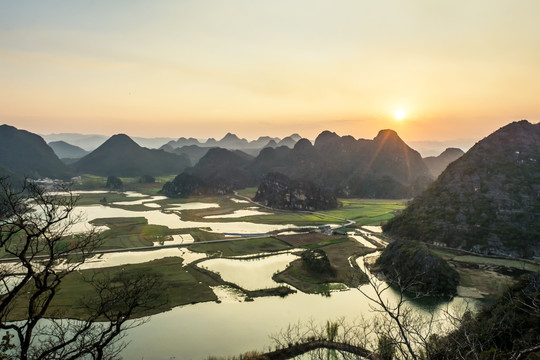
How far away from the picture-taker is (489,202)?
67938 mm

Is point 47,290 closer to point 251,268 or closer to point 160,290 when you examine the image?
point 160,290

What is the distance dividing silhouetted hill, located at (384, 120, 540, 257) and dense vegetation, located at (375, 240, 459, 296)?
19195mm

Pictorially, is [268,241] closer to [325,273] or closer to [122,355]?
[325,273]

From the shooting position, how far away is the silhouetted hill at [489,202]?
59938mm

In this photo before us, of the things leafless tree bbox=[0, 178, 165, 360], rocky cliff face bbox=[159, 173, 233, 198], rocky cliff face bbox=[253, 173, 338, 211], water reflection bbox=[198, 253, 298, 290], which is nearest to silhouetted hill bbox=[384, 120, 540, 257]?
water reflection bbox=[198, 253, 298, 290]

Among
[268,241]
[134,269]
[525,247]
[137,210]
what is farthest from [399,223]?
[137,210]

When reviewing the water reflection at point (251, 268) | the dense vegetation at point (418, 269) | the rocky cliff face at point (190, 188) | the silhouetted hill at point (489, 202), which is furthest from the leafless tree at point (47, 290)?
the rocky cliff face at point (190, 188)

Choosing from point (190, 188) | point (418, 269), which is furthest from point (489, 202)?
point (190, 188)

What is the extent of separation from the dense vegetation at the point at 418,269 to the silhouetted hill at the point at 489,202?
19195mm

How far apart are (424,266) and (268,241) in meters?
31.1

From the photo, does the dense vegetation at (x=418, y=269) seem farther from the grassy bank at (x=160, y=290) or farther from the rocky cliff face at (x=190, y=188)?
the rocky cliff face at (x=190, y=188)

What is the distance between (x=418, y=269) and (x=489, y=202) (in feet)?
113

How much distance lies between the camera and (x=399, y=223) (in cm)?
7400

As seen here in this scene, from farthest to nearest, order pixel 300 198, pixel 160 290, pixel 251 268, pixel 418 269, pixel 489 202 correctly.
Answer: pixel 300 198 → pixel 489 202 → pixel 251 268 → pixel 418 269 → pixel 160 290
